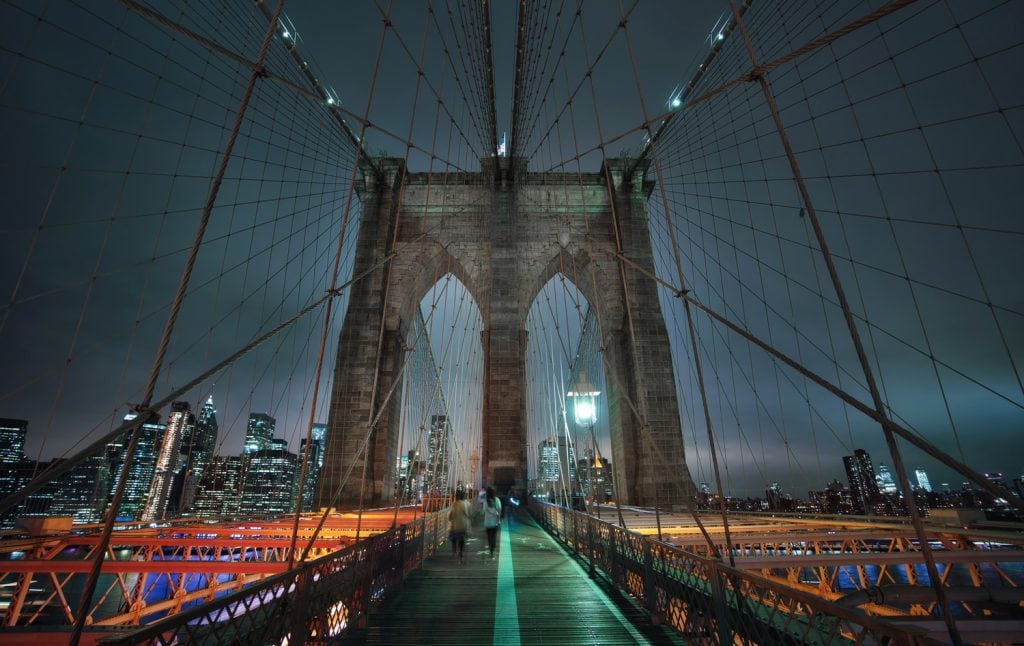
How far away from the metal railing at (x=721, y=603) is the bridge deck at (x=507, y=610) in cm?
24

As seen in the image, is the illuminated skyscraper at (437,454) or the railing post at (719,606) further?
the illuminated skyscraper at (437,454)

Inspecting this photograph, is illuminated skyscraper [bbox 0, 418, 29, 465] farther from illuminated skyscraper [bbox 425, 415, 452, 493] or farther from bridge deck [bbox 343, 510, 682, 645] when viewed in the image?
bridge deck [bbox 343, 510, 682, 645]

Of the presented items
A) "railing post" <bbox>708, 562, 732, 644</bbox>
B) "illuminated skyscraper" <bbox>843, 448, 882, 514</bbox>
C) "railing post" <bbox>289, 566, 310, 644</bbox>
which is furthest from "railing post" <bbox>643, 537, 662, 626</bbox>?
"illuminated skyscraper" <bbox>843, 448, 882, 514</bbox>

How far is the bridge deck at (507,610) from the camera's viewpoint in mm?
3338

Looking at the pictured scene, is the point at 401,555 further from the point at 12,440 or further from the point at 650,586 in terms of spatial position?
the point at 12,440

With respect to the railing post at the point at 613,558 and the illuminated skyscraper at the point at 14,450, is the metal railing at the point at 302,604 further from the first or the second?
the illuminated skyscraper at the point at 14,450

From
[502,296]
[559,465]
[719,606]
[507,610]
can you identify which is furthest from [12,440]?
[719,606]

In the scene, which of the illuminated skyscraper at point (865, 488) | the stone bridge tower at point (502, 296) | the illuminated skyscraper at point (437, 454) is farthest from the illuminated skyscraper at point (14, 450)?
the illuminated skyscraper at point (865, 488)

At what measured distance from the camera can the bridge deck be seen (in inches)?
131

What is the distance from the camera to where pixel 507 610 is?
3.96 meters

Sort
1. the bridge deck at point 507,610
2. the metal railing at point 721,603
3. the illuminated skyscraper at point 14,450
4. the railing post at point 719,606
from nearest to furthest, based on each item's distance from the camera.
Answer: the metal railing at point 721,603 < the railing post at point 719,606 < the bridge deck at point 507,610 < the illuminated skyscraper at point 14,450

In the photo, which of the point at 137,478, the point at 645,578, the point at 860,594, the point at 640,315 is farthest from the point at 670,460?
the point at 137,478

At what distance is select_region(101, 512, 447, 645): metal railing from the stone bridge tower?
10.0m

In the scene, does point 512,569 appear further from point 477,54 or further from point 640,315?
point 477,54
